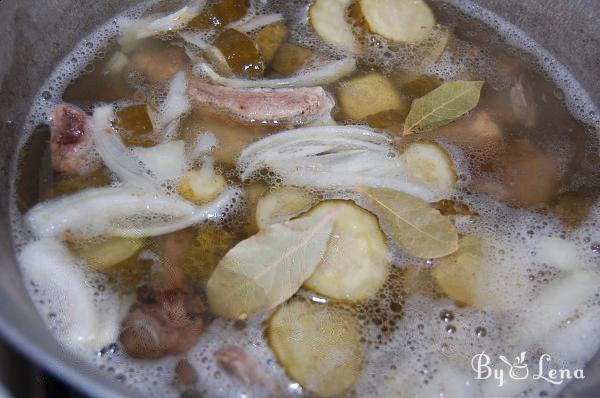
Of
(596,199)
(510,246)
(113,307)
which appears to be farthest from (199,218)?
(596,199)

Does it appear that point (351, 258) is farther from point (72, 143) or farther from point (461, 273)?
point (72, 143)

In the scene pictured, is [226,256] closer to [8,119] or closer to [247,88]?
[247,88]

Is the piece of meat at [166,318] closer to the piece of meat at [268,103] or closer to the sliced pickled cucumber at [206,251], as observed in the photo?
the sliced pickled cucumber at [206,251]

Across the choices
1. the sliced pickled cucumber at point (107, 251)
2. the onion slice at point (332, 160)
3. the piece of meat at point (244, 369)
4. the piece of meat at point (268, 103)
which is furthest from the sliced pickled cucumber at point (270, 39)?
the piece of meat at point (244, 369)

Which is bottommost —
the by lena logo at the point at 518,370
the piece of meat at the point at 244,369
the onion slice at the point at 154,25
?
the by lena logo at the point at 518,370

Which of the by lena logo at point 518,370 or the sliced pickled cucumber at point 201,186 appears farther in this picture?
the sliced pickled cucumber at point 201,186

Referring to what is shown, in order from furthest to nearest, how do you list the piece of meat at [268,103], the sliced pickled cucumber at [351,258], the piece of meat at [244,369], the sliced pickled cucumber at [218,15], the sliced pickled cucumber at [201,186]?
the sliced pickled cucumber at [218,15], the piece of meat at [268,103], the sliced pickled cucumber at [201,186], the sliced pickled cucumber at [351,258], the piece of meat at [244,369]
